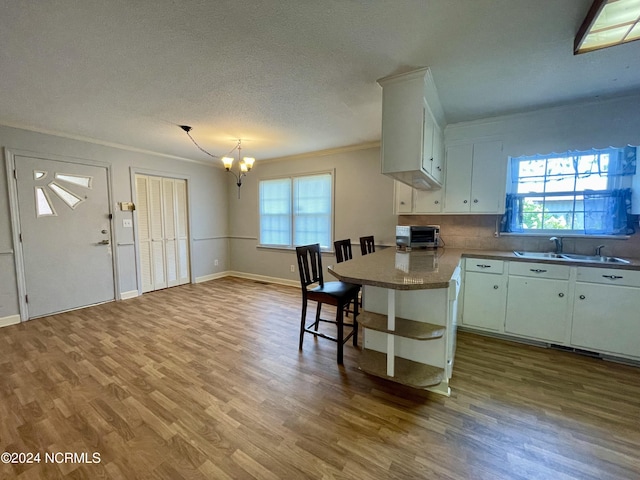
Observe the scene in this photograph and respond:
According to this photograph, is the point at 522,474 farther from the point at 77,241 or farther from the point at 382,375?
the point at 77,241

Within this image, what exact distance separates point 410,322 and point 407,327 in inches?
4.0

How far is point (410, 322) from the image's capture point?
1.99 metres

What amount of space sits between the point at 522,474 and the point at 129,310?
14.7ft

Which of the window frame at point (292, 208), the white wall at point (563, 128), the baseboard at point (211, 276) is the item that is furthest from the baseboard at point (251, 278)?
the white wall at point (563, 128)

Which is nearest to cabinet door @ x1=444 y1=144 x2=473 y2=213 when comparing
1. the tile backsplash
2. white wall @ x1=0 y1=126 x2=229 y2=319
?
the tile backsplash

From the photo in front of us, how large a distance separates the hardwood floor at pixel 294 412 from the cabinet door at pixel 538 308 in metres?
0.19

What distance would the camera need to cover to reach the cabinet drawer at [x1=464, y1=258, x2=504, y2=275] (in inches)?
108

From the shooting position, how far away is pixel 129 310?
3.73 m

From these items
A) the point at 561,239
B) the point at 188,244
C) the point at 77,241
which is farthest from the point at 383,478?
the point at 188,244

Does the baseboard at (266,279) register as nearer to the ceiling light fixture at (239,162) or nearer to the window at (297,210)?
the window at (297,210)

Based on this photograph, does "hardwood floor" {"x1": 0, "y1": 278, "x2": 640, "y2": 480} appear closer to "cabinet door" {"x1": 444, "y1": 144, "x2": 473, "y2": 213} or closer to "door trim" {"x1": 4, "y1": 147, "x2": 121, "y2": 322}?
"door trim" {"x1": 4, "y1": 147, "x2": 121, "y2": 322}

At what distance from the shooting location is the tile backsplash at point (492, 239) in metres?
2.65

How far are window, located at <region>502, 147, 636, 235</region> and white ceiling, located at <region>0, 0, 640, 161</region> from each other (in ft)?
2.04

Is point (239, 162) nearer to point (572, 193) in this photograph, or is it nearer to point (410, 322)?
point (410, 322)
